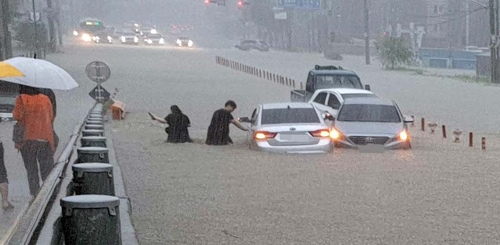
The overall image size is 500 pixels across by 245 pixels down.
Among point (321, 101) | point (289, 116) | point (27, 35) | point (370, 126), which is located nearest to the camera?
point (289, 116)

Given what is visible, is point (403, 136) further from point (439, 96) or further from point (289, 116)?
point (439, 96)

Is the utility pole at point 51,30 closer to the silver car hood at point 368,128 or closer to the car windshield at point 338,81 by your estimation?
the car windshield at point 338,81

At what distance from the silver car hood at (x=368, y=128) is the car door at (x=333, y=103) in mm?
3142

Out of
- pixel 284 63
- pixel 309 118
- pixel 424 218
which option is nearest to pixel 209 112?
pixel 309 118

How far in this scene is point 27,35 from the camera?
241ft

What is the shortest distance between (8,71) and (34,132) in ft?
2.55

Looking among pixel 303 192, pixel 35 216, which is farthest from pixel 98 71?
pixel 35 216

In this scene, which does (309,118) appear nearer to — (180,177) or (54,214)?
(180,177)

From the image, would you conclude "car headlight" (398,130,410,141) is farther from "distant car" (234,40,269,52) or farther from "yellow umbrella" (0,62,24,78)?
"distant car" (234,40,269,52)

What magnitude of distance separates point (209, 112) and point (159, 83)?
17221 millimetres

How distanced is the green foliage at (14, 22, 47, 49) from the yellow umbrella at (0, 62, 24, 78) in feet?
199

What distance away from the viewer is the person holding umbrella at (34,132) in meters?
12.5

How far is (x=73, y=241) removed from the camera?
259 inches

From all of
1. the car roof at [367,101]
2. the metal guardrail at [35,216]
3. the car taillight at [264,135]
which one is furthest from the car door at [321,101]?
the metal guardrail at [35,216]
